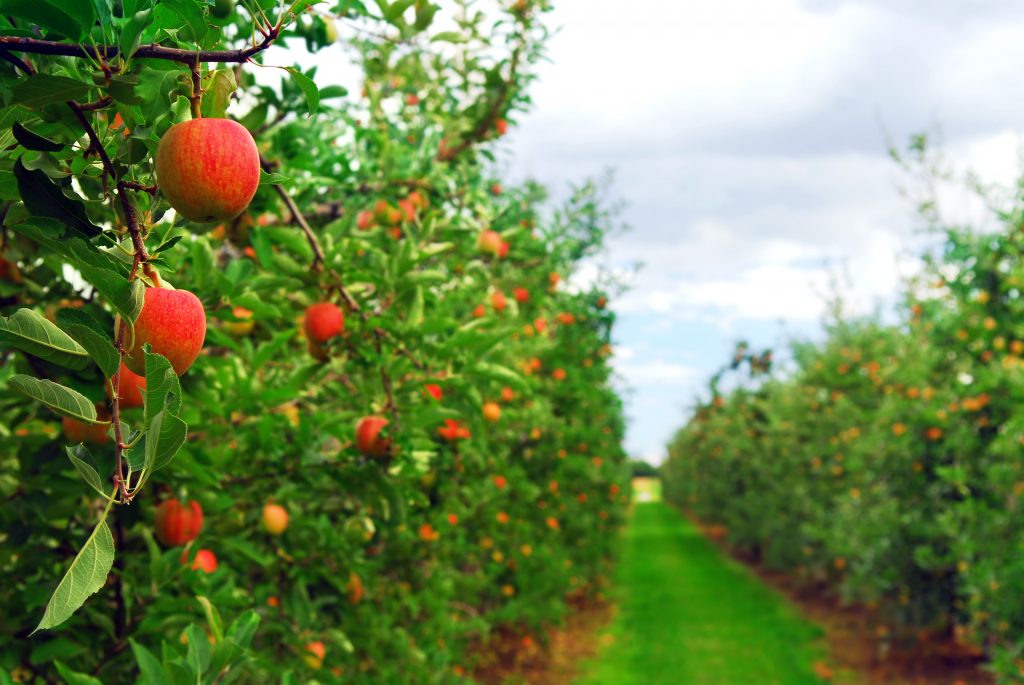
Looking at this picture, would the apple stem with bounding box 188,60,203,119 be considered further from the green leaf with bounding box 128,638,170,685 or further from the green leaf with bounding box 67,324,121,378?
the green leaf with bounding box 128,638,170,685

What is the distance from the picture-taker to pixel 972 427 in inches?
342

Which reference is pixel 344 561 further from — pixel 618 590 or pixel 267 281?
pixel 618 590

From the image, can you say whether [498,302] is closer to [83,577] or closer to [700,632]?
[83,577]

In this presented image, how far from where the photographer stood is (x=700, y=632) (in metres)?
12.3

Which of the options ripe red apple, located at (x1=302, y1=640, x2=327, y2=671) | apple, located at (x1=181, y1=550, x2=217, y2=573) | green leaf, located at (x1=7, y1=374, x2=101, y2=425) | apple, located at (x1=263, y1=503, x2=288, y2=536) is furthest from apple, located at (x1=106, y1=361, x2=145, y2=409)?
ripe red apple, located at (x1=302, y1=640, x2=327, y2=671)

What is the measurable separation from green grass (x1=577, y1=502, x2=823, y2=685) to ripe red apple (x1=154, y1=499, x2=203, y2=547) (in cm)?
821

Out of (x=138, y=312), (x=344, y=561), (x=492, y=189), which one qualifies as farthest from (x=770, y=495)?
(x=138, y=312)

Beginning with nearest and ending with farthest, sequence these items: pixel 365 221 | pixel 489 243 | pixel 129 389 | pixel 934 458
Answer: pixel 129 389, pixel 365 221, pixel 489 243, pixel 934 458

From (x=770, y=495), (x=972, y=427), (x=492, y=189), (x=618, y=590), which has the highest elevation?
(x=492, y=189)

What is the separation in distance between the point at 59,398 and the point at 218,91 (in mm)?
510

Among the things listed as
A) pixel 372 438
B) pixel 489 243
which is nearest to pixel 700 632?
pixel 489 243

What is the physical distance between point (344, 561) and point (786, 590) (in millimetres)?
14652

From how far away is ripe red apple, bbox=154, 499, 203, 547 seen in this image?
95.8 inches

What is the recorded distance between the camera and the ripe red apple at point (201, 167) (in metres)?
1.10
